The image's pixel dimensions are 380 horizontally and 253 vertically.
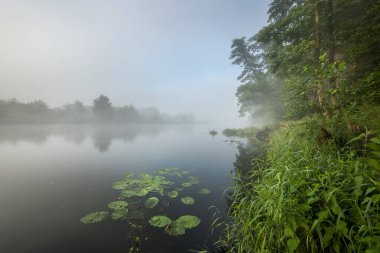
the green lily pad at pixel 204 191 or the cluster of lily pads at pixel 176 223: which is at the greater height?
the cluster of lily pads at pixel 176 223

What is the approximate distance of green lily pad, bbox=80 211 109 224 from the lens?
5.50 meters

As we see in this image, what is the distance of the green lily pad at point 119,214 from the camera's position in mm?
5648

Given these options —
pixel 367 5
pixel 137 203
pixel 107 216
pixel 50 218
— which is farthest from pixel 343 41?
pixel 50 218

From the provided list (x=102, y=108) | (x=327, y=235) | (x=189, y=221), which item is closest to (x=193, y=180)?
(x=189, y=221)

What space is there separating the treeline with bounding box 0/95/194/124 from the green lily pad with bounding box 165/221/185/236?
81.1 meters

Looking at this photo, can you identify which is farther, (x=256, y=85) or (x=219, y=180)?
(x=256, y=85)

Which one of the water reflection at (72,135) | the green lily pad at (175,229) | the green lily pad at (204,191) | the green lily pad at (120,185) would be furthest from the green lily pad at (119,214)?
the water reflection at (72,135)

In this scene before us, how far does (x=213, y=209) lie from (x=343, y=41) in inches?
448

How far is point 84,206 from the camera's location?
653 cm

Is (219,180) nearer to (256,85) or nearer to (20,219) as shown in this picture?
(20,219)

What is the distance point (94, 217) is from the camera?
566cm

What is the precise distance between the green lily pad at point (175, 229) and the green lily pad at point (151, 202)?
4.67ft

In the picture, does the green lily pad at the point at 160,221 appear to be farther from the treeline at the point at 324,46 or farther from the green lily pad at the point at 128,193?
the treeline at the point at 324,46

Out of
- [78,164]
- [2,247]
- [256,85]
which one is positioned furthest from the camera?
[256,85]
